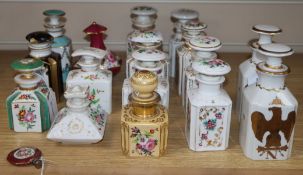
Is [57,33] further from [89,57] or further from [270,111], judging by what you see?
[270,111]

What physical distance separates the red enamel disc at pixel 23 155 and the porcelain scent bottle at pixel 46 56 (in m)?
Result: 0.21

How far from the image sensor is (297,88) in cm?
144

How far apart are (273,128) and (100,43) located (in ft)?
1.86

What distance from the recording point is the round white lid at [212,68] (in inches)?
41.2

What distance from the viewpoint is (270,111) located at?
3.43 feet

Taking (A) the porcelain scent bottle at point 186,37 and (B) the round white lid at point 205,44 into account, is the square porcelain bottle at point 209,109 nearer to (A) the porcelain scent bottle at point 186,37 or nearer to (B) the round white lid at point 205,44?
(B) the round white lid at point 205,44

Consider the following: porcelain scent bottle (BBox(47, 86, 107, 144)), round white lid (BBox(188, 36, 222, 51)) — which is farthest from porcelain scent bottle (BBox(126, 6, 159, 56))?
porcelain scent bottle (BBox(47, 86, 107, 144))

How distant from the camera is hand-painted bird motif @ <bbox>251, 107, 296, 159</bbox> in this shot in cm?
105

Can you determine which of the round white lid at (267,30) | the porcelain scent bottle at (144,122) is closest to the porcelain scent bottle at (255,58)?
the round white lid at (267,30)

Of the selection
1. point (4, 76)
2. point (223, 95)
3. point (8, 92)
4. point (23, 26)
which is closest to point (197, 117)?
point (223, 95)

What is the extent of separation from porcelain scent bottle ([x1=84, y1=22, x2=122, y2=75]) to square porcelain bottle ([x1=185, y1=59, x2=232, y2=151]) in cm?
37

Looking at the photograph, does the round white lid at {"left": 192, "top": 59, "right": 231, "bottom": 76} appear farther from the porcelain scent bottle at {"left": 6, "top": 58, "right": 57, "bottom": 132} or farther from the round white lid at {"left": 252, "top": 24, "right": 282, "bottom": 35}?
the porcelain scent bottle at {"left": 6, "top": 58, "right": 57, "bottom": 132}

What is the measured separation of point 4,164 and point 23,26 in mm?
781

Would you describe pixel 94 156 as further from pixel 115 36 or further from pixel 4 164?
pixel 115 36
